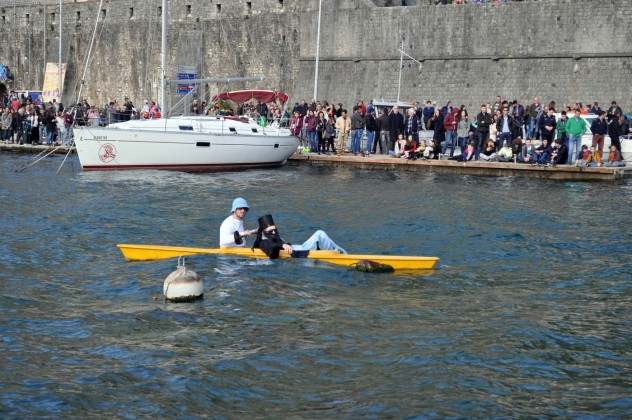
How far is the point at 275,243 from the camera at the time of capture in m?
14.0

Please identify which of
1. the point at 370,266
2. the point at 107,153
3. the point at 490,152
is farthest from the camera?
the point at 490,152

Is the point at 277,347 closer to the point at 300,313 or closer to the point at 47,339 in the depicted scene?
the point at 300,313

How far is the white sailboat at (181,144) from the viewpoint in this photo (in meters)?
26.7

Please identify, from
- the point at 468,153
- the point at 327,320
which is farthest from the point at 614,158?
the point at 327,320

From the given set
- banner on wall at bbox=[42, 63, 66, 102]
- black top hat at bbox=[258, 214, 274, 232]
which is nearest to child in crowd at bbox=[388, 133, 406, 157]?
black top hat at bbox=[258, 214, 274, 232]

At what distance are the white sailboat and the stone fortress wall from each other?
729cm

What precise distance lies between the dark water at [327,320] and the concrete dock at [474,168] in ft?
15.9

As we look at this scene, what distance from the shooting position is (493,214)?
20094 mm

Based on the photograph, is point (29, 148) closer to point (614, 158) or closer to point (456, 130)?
point (456, 130)

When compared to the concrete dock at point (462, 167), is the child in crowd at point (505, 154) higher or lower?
higher

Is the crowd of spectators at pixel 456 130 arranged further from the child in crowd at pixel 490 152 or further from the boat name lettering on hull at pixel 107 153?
the boat name lettering on hull at pixel 107 153

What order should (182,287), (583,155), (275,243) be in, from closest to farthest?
(182,287) < (275,243) < (583,155)

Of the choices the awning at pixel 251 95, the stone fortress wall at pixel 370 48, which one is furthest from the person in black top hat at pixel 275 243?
the awning at pixel 251 95

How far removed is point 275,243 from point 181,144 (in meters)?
13.9
